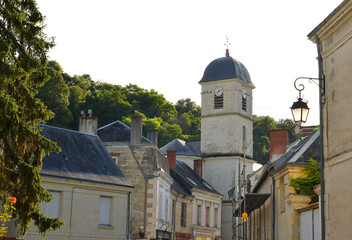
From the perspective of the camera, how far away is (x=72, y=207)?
21000 mm

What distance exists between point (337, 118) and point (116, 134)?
19.7m

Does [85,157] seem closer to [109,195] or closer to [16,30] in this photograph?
[109,195]

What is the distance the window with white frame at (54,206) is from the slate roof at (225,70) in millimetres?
32295

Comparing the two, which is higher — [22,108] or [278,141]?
[278,141]

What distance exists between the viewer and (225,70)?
51938mm

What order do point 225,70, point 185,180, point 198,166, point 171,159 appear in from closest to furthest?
point 171,159 < point 185,180 < point 198,166 < point 225,70

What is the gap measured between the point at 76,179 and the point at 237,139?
2970 centimetres

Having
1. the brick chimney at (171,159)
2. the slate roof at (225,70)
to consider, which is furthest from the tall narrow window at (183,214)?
the slate roof at (225,70)

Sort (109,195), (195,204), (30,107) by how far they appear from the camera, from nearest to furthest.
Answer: (30,107) → (109,195) → (195,204)

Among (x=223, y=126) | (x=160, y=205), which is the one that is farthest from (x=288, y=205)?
(x=223, y=126)

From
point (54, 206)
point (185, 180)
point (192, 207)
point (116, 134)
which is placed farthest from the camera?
point (185, 180)

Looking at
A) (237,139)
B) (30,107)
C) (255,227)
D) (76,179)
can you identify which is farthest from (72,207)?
(237,139)

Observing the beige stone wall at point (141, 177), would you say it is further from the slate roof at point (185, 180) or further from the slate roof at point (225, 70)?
the slate roof at point (225, 70)

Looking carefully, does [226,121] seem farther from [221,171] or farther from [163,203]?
[163,203]
